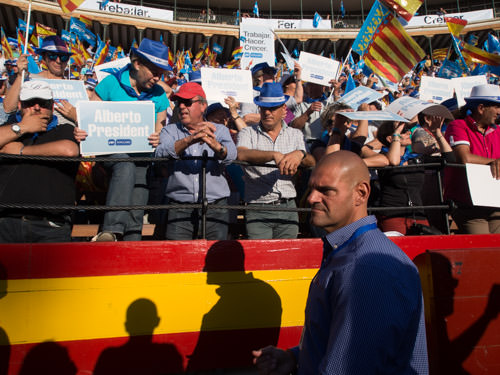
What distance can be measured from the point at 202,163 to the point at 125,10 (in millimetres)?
27442

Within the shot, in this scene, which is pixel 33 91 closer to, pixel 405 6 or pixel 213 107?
pixel 213 107

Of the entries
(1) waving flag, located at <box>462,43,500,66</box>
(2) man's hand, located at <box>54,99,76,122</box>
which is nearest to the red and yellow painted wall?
(2) man's hand, located at <box>54,99,76,122</box>

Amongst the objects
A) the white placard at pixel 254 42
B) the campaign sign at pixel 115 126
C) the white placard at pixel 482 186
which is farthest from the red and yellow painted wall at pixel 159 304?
the white placard at pixel 254 42

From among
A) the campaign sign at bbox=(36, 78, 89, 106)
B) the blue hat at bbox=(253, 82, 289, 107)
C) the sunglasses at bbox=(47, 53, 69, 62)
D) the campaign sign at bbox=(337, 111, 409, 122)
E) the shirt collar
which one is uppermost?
the sunglasses at bbox=(47, 53, 69, 62)

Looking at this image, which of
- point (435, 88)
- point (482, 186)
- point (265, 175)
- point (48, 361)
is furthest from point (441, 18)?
point (48, 361)

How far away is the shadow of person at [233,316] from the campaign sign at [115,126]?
1.43 m

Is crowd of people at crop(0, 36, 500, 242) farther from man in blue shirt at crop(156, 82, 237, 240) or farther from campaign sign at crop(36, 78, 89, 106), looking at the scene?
campaign sign at crop(36, 78, 89, 106)

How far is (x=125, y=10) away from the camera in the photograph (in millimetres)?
26500

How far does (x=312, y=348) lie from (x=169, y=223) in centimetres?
249

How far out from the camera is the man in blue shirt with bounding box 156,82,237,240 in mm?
3766

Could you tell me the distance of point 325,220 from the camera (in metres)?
1.89

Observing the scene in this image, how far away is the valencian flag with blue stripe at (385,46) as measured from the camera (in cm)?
645

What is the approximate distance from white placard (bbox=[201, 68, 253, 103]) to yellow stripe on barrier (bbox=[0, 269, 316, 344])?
297 centimetres

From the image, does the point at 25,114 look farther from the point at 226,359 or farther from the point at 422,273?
the point at 422,273
